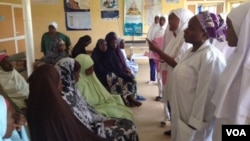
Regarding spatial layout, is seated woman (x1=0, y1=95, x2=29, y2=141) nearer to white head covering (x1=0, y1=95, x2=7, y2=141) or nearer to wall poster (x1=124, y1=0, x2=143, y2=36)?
white head covering (x1=0, y1=95, x2=7, y2=141)

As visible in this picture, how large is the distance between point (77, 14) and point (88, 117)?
546cm

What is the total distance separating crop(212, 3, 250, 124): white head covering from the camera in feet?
3.87

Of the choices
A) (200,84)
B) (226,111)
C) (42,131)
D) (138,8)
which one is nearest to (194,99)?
(200,84)

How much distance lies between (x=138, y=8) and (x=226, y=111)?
20.2ft

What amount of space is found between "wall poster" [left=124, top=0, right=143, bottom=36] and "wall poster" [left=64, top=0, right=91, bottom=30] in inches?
43.1

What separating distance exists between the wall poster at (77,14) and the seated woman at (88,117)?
5022 mm

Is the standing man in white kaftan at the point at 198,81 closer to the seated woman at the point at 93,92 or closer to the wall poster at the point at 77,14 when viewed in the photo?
the seated woman at the point at 93,92

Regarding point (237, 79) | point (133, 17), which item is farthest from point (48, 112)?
point (133, 17)

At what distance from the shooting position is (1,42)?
476 cm

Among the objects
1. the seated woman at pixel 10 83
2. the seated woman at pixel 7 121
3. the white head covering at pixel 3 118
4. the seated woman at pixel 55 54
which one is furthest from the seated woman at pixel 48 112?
the seated woman at pixel 55 54

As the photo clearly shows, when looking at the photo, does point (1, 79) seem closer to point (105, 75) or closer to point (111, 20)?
point (105, 75)

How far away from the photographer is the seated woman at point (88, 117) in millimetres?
2096

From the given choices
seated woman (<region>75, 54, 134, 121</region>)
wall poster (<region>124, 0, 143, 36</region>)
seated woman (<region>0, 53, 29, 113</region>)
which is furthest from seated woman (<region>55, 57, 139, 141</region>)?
wall poster (<region>124, 0, 143, 36</region>)

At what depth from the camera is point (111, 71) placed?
3.98m
